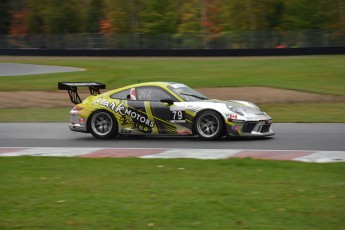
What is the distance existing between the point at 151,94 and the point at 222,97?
11158 millimetres

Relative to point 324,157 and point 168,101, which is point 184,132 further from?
point 324,157

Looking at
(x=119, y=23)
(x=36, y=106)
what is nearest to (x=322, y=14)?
(x=119, y=23)

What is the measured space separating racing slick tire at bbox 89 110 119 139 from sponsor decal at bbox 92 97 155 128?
0.58 ft

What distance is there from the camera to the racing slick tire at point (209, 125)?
14367mm

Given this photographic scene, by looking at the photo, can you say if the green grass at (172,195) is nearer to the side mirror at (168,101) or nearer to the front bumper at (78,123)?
the side mirror at (168,101)

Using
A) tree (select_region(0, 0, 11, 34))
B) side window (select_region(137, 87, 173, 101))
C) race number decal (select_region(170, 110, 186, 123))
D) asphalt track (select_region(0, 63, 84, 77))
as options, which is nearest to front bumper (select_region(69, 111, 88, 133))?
side window (select_region(137, 87, 173, 101))

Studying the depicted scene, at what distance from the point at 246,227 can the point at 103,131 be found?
30.3 feet

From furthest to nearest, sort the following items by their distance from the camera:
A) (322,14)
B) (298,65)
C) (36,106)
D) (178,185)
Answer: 1. (322,14)
2. (298,65)
3. (36,106)
4. (178,185)

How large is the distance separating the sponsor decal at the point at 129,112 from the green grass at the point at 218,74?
1369 centimetres

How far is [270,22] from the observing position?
75.0 meters

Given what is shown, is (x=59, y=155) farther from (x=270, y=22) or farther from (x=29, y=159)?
(x=270, y=22)

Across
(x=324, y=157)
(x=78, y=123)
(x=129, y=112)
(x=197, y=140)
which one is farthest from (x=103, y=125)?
(x=324, y=157)

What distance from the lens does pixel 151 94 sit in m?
15.2

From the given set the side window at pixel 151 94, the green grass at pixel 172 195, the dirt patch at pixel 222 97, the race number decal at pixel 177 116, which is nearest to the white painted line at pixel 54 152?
the green grass at pixel 172 195
